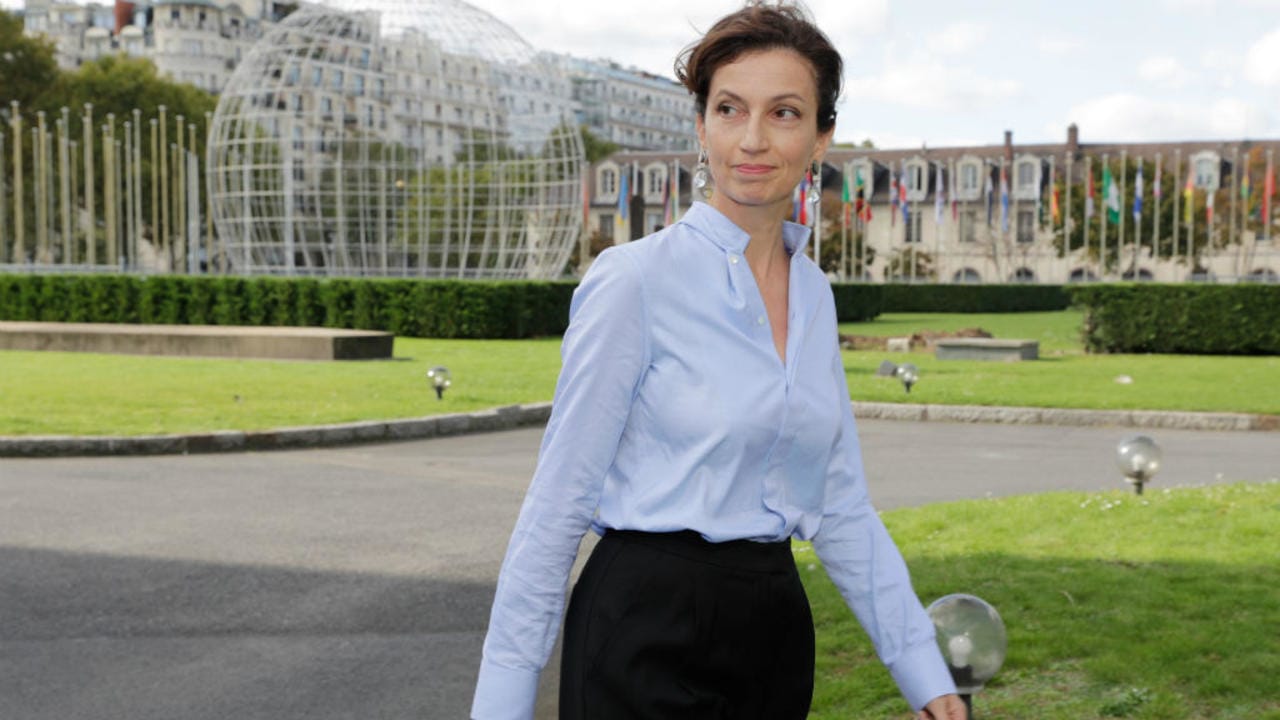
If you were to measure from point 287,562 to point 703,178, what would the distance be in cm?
610

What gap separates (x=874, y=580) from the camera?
2.38 m

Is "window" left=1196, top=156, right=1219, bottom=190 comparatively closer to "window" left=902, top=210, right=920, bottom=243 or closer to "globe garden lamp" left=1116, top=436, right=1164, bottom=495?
"window" left=902, top=210, right=920, bottom=243

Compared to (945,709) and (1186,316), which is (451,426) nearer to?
(945,709)

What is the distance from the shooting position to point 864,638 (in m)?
5.91

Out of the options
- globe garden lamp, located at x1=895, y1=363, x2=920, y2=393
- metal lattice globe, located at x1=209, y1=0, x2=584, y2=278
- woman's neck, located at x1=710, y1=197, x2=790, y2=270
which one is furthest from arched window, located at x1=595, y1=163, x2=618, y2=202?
woman's neck, located at x1=710, y1=197, x2=790, y2=270

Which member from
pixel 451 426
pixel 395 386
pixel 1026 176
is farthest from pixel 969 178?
pixel 451 426

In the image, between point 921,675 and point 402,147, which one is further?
point 402,147

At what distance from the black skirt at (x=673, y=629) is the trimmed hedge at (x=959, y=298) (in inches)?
2041

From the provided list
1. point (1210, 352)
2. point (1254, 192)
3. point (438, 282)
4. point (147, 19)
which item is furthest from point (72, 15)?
point (1210, 352)

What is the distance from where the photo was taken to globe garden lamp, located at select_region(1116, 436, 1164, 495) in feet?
30.2

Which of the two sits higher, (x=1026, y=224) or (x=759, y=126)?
(x=1026, y=224)

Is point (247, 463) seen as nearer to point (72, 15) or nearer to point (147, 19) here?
point (147, 19)

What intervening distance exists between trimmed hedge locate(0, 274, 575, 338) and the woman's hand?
28661mm

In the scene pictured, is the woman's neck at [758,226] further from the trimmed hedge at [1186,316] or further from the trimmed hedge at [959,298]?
the trimmed hedge at [959,298]
